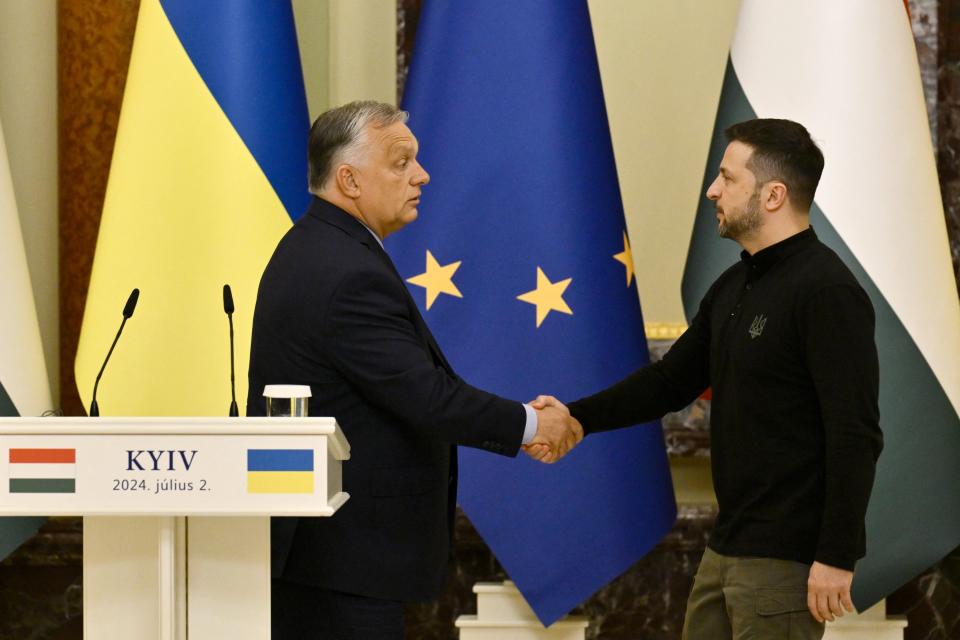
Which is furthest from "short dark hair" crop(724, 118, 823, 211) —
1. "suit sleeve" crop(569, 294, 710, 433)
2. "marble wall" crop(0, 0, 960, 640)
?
"marble wall" crop(0, 0, 960, 640)

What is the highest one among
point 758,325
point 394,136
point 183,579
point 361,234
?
point 394,136

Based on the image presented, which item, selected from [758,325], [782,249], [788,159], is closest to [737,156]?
[788,159]

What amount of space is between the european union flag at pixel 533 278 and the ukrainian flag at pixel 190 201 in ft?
1.27

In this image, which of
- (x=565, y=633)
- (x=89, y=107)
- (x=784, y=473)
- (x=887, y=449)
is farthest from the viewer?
(x=89, y=107)

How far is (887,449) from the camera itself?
9.74 feet

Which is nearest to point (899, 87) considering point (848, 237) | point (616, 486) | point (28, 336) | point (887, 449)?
point (848, 237)

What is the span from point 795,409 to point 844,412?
0.38 feet

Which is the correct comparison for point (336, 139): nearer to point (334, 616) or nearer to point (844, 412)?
point (334, 616)

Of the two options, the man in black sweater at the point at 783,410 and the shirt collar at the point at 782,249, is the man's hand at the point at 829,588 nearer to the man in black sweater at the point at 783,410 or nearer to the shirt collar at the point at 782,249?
the man in black sweater at the point at 783,410

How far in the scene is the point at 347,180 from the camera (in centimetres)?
246

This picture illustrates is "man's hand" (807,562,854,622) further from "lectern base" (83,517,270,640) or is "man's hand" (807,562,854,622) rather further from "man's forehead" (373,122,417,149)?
"man's forehead" (373,122,417,149)

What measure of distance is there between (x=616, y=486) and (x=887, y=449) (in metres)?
0.68

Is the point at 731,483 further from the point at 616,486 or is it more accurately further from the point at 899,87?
the point at 899,87

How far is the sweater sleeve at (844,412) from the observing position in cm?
212
